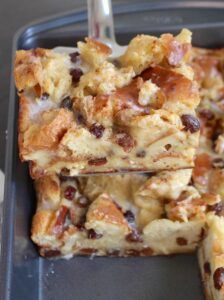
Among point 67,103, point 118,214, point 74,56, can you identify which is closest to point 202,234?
point 118,214

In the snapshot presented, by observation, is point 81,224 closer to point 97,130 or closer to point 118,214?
point 118,214

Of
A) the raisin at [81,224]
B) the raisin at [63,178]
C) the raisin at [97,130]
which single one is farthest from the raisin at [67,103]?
the raisin at [81,224]

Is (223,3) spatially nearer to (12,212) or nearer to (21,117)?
(21,117)

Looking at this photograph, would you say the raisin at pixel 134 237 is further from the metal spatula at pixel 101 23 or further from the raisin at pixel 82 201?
the metal spatula at pixel 101 23

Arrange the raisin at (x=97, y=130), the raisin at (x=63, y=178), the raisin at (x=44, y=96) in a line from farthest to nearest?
the raisin at (x=63, y=178), the raisin at (x=44, y=96), the raisin at (x=97, y=130)

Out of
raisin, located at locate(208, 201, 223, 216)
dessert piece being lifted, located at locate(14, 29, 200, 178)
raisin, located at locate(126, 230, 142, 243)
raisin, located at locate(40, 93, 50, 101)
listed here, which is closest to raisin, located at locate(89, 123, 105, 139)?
dessert piece being lifted, located at locate(14, 29, 200, 178)
